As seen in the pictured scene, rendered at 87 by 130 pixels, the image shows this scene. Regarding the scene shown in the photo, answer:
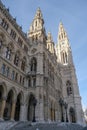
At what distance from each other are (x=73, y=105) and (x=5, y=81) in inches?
1328

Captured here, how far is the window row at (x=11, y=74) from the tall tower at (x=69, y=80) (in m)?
27.5

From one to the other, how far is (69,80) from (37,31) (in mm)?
26563

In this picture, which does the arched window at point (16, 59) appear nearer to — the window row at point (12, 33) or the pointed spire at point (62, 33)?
the window row at point (12, 33)

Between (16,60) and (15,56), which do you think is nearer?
(15,56)

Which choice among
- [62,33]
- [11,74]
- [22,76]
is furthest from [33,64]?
[62,33]

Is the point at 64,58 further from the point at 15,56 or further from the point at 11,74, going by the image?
the point at 11,74

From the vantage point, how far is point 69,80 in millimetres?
58219

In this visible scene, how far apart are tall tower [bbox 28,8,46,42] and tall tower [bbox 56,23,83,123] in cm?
2280

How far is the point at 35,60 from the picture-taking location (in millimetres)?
37281

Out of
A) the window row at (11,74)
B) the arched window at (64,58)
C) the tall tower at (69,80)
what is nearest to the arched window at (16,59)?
the window row at (11,74)

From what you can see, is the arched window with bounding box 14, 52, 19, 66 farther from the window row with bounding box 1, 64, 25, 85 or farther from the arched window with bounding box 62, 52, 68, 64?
the arched window with bounding box 62, 52, 68, 64

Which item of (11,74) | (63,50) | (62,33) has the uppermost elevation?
(62,33)

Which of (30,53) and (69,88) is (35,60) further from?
(69,88)

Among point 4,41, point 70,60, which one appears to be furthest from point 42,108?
point 70,60
